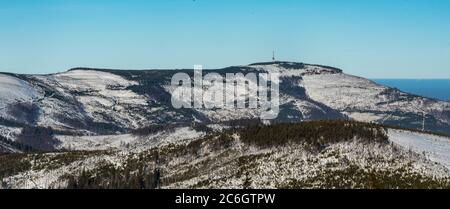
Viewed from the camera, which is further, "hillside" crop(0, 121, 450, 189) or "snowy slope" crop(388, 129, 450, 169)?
"snowy slope" crop(388, 129, 450, 169)

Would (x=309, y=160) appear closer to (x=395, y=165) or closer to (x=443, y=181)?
(x=395, y=165)

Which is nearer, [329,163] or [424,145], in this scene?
[329,163]

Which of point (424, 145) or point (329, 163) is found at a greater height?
point (424, 145)

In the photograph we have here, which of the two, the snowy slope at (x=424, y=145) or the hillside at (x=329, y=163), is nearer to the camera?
the hillside at (x=329, y=163)
